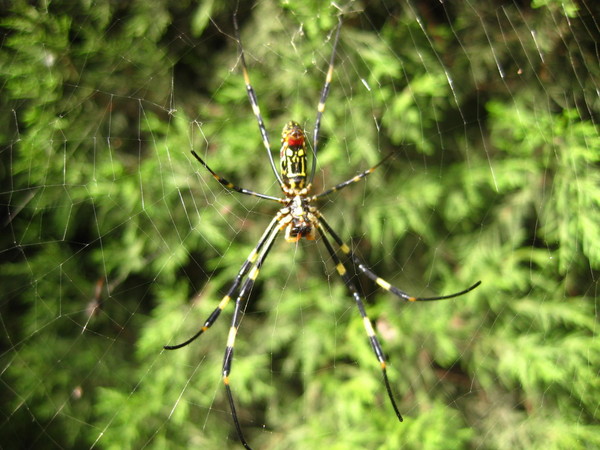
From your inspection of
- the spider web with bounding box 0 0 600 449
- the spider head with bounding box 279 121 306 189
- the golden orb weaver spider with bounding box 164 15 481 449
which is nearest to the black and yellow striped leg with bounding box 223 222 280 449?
the golden orb weaver spider with bounding box 164 15 481 449

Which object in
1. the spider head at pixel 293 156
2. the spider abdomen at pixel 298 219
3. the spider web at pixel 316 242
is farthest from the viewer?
the spider web at pixel 316 242

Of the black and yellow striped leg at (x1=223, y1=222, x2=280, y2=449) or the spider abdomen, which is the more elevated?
the spider abdomen

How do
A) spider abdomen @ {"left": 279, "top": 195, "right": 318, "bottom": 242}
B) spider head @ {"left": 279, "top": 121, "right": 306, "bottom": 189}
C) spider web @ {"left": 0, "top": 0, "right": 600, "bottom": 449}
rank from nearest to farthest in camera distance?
spider head @ {"left": 279, "top": 121, "right": 306, "bottom": 189} → spider abdomen @ {"left": 279, "top": 195, "right": 318, "bottom": 242} → spider web @ {"left": 0, "top": 0, "right": 600, "bottom": 449}

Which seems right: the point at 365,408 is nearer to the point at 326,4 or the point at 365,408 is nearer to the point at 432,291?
the point at 432,291

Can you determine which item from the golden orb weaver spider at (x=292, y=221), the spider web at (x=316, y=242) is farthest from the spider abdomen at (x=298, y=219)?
the spider web at (x=316, y=242)

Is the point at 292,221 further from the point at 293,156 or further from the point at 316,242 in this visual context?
the point at 316,242

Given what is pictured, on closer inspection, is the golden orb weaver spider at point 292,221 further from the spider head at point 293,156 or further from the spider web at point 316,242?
the spider web at point 316,242

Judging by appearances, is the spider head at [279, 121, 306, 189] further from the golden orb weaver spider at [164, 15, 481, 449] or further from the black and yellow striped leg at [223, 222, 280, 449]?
the black and yellow striped leg at [223, 222, 280, 449]
